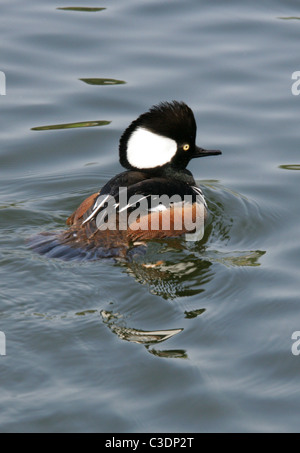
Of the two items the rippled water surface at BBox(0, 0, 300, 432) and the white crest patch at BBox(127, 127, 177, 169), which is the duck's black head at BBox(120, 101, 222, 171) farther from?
the rippled water surface at BBox(0, 0, 300, 432)

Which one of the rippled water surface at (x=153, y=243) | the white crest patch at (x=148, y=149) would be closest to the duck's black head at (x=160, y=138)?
the white crest patch at (x=148, y=149)

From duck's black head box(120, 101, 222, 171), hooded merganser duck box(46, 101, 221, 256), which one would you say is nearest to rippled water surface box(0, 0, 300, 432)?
hooded merganser duck box(46, 101, 221, 256)

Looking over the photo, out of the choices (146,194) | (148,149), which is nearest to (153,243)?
(146,194)

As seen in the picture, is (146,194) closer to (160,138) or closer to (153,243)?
(153,243)

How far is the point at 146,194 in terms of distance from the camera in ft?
24.4

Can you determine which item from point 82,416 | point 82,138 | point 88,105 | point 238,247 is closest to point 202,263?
point 238,247

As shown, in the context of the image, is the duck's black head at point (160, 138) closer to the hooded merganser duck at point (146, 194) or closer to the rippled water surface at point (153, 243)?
the hooded merganser duck at point (146, 194)

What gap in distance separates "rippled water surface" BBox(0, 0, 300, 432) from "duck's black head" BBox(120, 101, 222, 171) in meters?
0.79

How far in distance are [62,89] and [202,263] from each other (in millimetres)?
4165

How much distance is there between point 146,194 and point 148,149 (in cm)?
47

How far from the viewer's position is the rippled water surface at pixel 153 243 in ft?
17.8

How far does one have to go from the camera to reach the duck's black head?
7488mm
